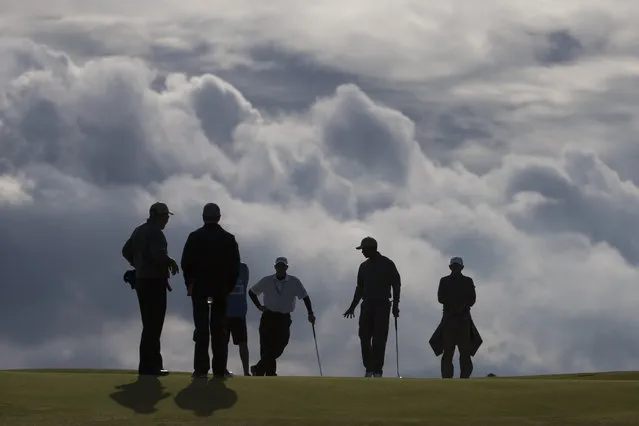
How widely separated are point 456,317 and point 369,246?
275 cm

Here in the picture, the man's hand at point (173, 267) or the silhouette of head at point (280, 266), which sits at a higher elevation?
the silhouette of head at point (280, 266)

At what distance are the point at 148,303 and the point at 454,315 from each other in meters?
9.00

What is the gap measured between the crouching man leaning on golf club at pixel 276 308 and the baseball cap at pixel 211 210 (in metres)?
5.46

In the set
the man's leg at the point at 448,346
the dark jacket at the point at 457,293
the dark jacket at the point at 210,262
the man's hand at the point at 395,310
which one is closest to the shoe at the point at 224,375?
the dark jacket at the point at 210,262

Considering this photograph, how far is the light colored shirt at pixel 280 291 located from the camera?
1137 inches

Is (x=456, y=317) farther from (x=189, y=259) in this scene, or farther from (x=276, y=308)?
(x=189, y=259)

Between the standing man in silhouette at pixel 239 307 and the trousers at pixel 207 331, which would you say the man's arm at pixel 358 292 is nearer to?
the standing man in silhouette at pixel 239 307

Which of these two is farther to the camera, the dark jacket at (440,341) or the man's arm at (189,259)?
the dark jacket at (440,341)

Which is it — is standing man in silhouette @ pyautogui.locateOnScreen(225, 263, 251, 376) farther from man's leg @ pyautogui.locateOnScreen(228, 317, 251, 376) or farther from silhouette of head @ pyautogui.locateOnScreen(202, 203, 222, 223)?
silhouette of head @ pyautogui.locateOnScreen(202, 203, 222, 223)

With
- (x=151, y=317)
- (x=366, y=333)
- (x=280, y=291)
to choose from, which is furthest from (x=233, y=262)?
(x=366, y=333)

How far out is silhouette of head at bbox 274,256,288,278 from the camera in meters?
28.8

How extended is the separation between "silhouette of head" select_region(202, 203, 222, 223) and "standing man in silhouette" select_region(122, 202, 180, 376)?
0.57m

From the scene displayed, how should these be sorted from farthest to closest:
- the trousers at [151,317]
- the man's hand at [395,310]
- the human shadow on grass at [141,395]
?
the man's hand at [395,310] → the trousers at [151,317] → the human shadow on grass at [141,395]

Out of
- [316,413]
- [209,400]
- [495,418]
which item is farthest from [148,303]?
[495,418]
